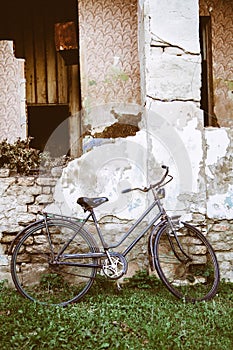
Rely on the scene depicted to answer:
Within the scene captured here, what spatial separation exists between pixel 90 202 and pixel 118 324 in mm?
1243

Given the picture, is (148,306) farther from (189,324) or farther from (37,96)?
(37,96)

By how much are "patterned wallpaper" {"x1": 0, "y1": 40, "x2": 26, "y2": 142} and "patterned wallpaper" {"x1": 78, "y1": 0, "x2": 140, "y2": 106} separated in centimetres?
123

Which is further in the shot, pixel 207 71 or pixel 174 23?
pixel 207 71

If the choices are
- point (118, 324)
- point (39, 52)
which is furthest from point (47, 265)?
point (39, 52)

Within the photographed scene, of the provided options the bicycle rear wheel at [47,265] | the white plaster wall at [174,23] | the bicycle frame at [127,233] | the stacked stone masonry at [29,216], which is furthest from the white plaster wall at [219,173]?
the bicycle rear wheel at [47,265]

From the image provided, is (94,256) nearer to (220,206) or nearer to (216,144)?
(220,206)

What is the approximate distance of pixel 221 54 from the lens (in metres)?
6.48

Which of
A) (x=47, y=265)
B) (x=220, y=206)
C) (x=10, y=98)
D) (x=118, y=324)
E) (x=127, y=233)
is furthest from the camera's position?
(x=10, y=98)

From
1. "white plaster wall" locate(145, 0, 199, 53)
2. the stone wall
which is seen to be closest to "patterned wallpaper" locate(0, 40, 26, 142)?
the stone wall

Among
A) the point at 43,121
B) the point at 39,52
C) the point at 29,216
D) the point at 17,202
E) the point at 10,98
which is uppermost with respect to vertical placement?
the point at 39,52

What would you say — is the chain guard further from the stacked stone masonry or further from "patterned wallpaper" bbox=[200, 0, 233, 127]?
"patterned wallpaper" bbox=[200, 0, 233, 127]

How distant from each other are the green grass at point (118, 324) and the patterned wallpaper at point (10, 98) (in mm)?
2740

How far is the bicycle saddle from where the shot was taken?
4.69 meters

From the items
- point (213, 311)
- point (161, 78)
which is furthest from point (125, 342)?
point (161, 78)
